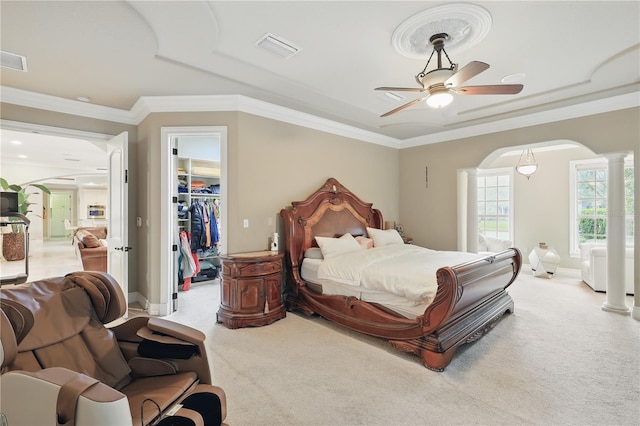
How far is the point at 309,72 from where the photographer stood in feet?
10.3

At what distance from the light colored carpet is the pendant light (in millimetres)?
3184

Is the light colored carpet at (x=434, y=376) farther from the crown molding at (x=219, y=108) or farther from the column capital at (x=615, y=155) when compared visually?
the crown molding at (x=219, y=108)

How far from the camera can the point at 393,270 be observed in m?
2.98

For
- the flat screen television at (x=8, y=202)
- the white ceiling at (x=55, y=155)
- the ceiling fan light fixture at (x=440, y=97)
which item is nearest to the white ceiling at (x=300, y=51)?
the ceiling fan light fixture at (x=440, y=97)

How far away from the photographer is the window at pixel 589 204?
5.77m

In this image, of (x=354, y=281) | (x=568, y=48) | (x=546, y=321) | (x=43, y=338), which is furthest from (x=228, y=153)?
(x=546, y=321)

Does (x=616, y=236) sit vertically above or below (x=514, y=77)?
below

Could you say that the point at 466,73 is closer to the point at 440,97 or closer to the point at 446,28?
the point at 440,97

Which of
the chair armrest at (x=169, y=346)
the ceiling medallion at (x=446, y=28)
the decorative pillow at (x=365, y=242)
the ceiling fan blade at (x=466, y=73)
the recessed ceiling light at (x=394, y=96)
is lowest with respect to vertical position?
the chair armrest at (x=169, y=346)

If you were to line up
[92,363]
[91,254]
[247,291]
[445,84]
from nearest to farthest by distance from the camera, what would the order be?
[92,363] < [445,84] < [247,291] < [91,254]

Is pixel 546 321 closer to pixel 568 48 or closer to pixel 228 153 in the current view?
pixel 568 48

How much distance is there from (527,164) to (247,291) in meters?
6.29

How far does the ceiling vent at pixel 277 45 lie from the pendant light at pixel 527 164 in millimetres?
5361

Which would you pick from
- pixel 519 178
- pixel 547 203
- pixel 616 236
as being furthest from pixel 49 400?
pixel 519 178
